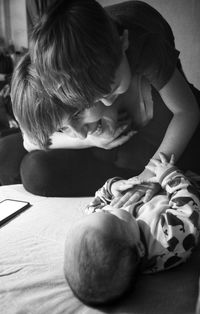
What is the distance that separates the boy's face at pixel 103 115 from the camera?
2.02 feet

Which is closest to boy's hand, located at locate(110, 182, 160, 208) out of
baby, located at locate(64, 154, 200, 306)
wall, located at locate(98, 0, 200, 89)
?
baby, located at locate(64, 154, 200, 306)

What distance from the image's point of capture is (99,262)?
42 centimetres

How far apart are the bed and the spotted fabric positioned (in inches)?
1.1

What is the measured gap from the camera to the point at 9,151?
917mm

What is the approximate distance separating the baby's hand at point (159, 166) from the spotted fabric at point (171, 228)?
6cm

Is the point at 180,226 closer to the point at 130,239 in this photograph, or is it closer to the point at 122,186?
the point at 130,239

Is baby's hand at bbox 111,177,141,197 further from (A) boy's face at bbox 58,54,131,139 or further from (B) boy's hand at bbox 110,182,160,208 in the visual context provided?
(A) boy's face at bbox 58,54,131,139

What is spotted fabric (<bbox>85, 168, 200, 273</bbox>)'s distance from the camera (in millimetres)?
506

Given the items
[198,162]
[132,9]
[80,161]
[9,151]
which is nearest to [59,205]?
[80,161]

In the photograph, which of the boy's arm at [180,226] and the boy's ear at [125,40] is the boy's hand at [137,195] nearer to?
the boy's arm at [180,226]

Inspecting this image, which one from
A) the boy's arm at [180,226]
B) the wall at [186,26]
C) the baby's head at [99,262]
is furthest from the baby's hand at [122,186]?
the wall at [186,26]

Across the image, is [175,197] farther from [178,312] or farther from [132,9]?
[132,9]

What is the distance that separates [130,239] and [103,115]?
0.35m

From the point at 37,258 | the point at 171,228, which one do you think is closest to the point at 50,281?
the point at 37,258
